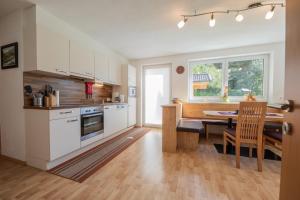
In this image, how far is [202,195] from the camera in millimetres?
1571

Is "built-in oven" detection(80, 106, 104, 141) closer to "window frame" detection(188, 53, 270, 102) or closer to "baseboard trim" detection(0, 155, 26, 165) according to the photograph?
"baseboard trim" detection(0, 155, 26, 165)

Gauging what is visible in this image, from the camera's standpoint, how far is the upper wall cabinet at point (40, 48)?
209cm

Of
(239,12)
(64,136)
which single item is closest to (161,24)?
(239,12)

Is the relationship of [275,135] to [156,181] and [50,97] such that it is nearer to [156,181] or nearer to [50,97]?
[156,181]

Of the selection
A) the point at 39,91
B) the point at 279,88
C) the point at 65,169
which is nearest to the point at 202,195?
the point at 65,169

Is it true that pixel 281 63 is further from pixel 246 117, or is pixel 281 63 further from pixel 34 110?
pixel 34 110

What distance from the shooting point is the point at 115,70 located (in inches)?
164

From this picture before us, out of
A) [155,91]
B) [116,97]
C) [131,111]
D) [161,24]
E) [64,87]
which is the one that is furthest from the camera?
[155,91]

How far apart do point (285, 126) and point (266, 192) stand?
1366 mm

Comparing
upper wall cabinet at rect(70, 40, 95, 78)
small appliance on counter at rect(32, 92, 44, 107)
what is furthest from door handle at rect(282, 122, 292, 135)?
upper wall cabinet at rect(70, 40, 95, 78)

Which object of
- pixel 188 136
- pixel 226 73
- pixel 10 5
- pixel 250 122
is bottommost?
pixel 188 136

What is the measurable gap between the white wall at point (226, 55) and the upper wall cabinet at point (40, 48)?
2.89 meters

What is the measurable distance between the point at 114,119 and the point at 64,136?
58.2 inches

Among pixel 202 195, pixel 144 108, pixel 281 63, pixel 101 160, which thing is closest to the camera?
pixel 202 195
